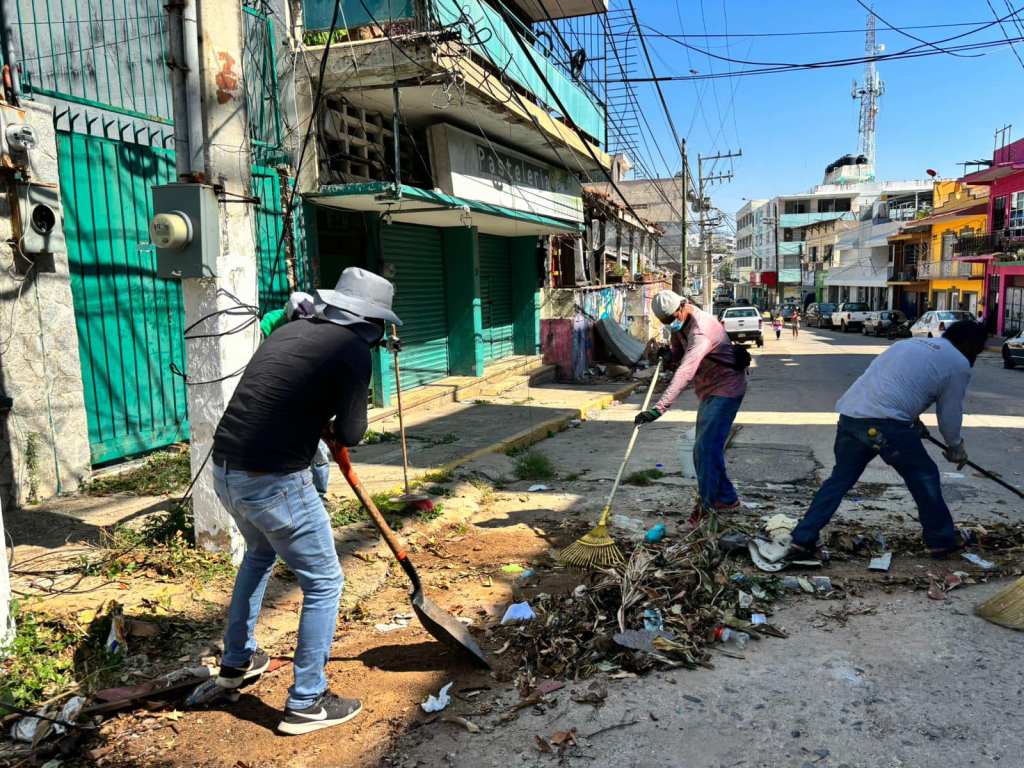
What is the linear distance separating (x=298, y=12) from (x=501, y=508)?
22.1 ft

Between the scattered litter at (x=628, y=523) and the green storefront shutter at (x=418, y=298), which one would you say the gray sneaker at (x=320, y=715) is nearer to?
the scattered litter at (x=628, y=523)

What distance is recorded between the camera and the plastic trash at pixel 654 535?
5070 mm

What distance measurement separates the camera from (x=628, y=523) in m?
5.59

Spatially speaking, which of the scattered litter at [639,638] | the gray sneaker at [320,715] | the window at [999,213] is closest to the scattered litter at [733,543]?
the scattered litter at [639,638]

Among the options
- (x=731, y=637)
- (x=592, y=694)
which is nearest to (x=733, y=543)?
(x=731, y=637)

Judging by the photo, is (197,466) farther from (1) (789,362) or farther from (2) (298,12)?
(1) (789,362)

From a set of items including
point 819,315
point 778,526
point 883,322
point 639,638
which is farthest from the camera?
point 819,315

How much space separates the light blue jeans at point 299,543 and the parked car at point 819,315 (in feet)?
151

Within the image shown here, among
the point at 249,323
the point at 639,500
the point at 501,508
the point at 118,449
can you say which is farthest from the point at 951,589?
the point at 118,449

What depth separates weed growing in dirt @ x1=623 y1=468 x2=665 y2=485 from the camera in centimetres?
695

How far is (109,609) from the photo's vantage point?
3.72 m

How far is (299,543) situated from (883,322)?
3828 cm

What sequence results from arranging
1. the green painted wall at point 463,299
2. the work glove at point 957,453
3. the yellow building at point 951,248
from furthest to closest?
the yellow building at point 951,248 → the green painted wall at point 463,299 → the work glove at point 957,453

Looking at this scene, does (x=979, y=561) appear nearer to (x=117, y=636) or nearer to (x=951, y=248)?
(x=117, y=636)
